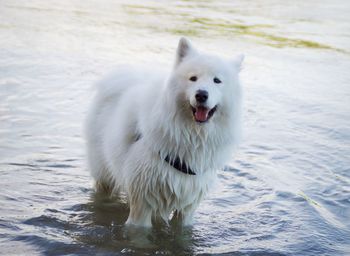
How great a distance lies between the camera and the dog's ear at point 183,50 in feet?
17.3

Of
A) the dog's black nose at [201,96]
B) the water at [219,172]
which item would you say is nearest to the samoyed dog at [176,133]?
the dog's black nose at [201,96]

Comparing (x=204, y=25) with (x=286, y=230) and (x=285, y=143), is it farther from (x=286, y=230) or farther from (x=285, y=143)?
(x=286, y=230)

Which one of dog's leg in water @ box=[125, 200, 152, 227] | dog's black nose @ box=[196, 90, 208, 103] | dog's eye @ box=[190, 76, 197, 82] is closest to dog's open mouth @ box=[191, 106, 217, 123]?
dog's black nose @ box=[196, 90, 208, 103]

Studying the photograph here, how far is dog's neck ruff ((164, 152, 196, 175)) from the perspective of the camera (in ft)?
17.4

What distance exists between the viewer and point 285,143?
8734mm

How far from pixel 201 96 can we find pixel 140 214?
139 centimetres

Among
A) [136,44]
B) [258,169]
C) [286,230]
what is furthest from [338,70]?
[286,230]

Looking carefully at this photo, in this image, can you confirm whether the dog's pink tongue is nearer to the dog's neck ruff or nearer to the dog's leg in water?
the dog's neck ruff

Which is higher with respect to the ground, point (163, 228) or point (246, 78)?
point (246, 78)

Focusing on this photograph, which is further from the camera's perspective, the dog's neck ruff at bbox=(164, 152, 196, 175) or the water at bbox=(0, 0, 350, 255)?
the water at bbox=(0, 0, 350, 255)

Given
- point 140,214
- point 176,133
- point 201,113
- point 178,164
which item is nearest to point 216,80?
point 201,113

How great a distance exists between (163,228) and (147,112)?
1283 mm

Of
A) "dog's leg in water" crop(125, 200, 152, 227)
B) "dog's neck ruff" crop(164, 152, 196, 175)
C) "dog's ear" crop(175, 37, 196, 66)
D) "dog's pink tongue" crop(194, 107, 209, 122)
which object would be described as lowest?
"dog's leg in water" crop(125, 200, 152, 227)

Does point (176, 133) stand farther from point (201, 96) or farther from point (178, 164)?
point (201, 96)
